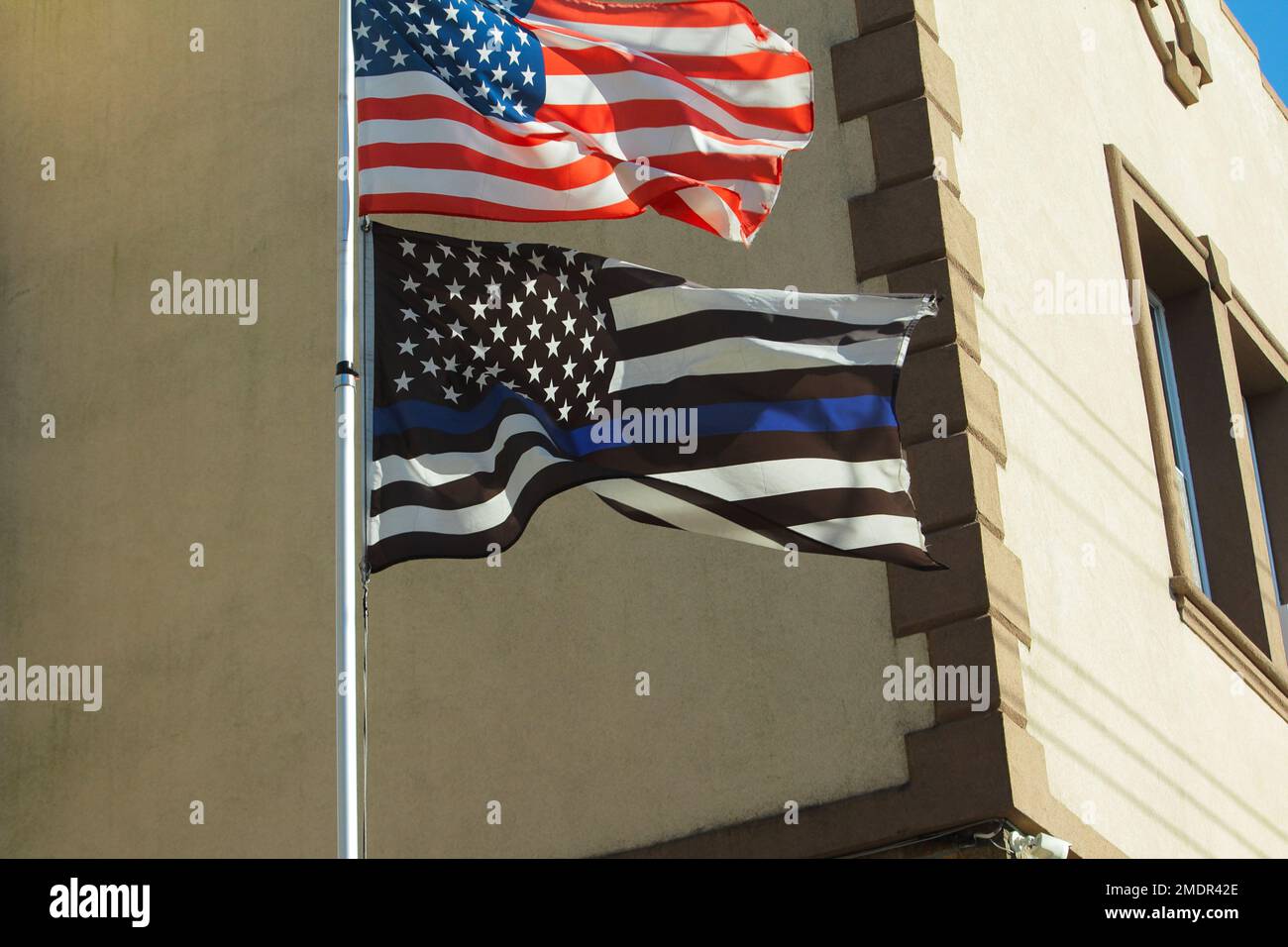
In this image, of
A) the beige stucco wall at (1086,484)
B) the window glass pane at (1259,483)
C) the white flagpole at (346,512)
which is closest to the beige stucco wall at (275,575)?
the beige stucco wall at (1086,484)

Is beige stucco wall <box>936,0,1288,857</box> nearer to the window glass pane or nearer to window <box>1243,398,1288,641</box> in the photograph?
window <box>1243,398,1288,641</box>

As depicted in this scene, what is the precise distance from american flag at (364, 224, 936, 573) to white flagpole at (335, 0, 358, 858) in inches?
8.6

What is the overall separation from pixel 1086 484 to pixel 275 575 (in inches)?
170

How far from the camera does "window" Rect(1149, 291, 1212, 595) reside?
1342 cm

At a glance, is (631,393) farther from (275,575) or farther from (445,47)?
(275,575)

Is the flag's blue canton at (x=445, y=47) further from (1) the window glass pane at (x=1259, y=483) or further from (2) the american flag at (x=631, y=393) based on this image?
(1) the window glass pane at (x=1259, y=483)

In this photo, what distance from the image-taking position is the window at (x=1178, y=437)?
1342 centimetres

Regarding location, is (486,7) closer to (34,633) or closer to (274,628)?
(274,628)

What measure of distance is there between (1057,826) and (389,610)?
11.5ft

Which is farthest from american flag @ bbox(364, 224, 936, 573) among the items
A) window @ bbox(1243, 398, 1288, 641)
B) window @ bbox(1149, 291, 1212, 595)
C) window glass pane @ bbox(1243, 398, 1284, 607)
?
window glass pane @ bbox(1243, 398, 1284, 607)

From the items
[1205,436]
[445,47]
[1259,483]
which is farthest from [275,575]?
[1259,483]

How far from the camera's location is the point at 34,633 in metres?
11.0

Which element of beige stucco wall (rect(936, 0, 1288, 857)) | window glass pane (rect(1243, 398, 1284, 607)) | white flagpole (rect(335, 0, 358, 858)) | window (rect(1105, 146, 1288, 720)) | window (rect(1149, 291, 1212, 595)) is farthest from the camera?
window glass pane (rect(1243, 398, 1284, 607))

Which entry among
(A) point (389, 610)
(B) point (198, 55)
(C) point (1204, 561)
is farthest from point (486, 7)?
(C) point (1204, 561)
